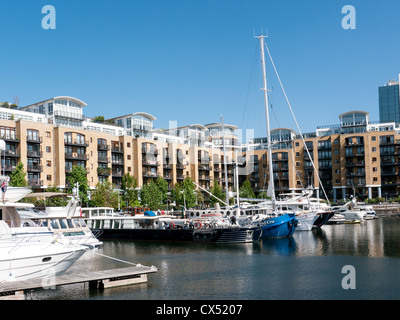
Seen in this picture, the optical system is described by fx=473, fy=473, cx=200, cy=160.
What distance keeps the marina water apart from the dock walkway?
52 centimetres

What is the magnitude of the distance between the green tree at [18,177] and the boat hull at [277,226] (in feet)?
119

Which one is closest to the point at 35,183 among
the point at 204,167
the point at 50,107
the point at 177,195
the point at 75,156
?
the point at 75,156

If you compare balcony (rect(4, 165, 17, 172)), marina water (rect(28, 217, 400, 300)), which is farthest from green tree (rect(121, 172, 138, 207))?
marina water (rect(28, 217, 400, 300))

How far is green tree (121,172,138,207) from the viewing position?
271 feet

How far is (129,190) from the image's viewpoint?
83.2m

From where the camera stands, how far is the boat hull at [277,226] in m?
47.7

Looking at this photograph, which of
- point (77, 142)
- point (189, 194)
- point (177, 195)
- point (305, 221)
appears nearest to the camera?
point (305, 221)

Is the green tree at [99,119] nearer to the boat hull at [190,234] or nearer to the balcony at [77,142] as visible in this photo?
the balcony at [77,142]

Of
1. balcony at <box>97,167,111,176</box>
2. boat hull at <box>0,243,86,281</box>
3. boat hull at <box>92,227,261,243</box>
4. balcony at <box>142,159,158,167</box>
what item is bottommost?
boat hull at <box>92,227,261,243</box>

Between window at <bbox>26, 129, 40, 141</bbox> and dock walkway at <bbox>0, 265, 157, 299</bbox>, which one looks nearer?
dock walkway at <bbox>0, 265, 157, 299</bbox>

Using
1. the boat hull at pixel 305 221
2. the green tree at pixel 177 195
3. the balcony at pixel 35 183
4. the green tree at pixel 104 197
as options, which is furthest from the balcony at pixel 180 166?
the boat hull at pixel 305 221

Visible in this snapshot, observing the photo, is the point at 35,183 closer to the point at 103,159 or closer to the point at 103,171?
the point at 103,171

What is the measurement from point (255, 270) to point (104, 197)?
48443 mm

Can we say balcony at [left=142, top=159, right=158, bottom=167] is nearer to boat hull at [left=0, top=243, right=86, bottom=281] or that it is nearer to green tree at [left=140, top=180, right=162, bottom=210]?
green tree at [left=140, top=180, right=162, bottom=210]
